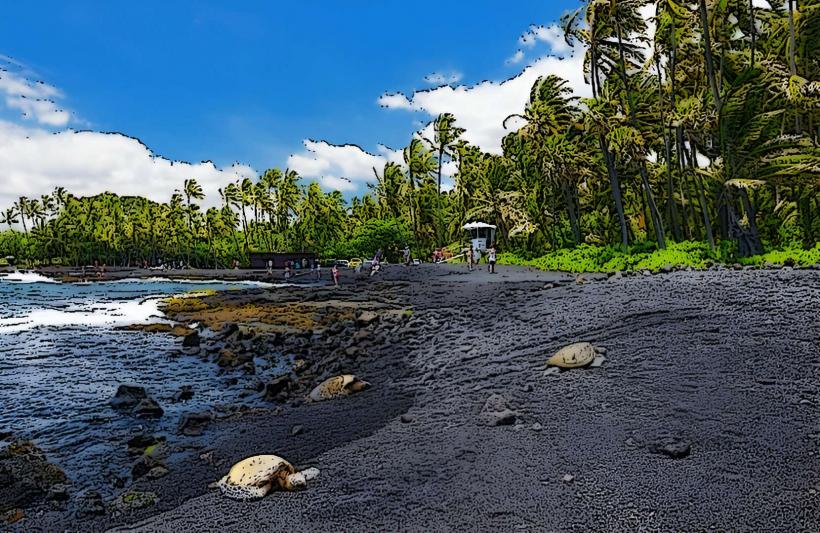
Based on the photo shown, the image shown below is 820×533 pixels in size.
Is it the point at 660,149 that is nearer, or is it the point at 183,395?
the point at 183,395

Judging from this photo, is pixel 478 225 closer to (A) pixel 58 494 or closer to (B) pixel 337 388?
(B) pixel 337 388

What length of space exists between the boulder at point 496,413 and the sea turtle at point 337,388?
3.16 m

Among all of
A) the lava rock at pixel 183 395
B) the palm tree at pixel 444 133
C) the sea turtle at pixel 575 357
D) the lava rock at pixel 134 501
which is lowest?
the lava rock at pixel 183 395

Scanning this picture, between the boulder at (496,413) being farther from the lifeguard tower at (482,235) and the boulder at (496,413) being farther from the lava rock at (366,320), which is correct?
the lifeguard tower at (482,235)

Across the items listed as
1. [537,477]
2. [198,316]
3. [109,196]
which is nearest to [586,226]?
[198,316]

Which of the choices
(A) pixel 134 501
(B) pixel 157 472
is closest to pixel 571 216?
(B) pixel 157 472

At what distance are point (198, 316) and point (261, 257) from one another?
4539 cm

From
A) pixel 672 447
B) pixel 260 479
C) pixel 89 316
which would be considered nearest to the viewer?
pixel 672 447

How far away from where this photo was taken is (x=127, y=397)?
9.88m

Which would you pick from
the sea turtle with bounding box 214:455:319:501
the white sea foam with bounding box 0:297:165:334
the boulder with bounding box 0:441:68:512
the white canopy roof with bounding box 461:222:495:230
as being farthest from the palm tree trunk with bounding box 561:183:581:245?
the boulder with bounding box 0:441:68:512

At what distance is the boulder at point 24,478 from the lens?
5785mm

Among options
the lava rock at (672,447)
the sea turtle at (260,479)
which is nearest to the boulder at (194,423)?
the sea turtle at (260,479)

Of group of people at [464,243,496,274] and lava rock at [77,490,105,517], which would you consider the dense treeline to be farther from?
lava rock at [77,490,105,517]

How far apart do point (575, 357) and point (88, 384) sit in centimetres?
1035
